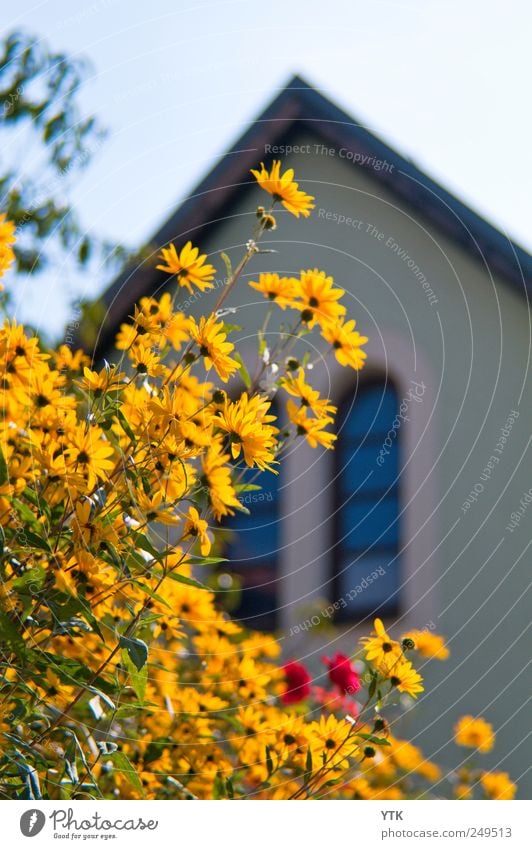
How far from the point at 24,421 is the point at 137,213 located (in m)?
0.35

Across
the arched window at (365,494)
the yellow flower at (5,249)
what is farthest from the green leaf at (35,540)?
the arched window at (365,494)

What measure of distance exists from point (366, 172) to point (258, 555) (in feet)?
4.67

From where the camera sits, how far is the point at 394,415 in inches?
135

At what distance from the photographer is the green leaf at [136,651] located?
1.00m

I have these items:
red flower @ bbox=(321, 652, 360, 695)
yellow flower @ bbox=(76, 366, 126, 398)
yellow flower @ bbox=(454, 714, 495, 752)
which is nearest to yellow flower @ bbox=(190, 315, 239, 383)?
yellow flower @ bbox=(76, 366, 126, 398)

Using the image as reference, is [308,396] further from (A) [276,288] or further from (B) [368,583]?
(B) [368,583]

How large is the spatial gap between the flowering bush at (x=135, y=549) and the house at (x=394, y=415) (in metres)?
1.41

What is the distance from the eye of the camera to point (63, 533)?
117 cm

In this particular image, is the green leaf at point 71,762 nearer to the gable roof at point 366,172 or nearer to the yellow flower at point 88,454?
the yellow flower at point 88,454

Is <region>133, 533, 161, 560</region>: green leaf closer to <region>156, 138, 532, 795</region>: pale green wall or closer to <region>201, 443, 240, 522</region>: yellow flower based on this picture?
<region>201, 443, 240, 522</region>: yellow flower

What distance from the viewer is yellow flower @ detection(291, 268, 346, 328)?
4.50 feet

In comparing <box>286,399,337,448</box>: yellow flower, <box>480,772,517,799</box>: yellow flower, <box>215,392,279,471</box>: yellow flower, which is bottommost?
<box>480,772,517,799</box>: yellow flower

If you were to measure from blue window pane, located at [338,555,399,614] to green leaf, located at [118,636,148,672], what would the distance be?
235 centimetres
